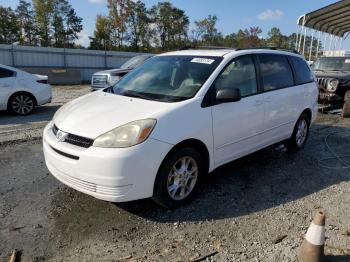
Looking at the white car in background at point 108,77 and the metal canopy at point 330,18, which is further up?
the metal canopy at point 330,18

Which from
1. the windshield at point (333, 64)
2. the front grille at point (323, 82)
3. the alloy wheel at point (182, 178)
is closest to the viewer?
the alloy wheel at point (182, 178)

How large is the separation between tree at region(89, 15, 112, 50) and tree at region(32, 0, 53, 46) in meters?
6.05

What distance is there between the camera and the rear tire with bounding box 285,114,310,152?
6.19 meters

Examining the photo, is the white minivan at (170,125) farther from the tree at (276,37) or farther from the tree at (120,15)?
the tree at (276,37)

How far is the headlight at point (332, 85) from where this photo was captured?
10203mm

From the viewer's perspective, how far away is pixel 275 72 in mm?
5539

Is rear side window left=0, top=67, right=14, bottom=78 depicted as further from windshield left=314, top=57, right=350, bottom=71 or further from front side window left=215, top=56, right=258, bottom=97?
windshield left=314, top=57, right=350, bottom=71

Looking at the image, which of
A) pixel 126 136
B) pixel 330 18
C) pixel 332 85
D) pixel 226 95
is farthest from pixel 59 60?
pixel 126 136

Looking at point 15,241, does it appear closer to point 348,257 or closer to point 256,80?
point 348,257

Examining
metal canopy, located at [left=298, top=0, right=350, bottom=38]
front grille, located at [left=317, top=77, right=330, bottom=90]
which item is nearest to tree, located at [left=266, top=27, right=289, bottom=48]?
metal canopy, located at [left=298, top=0, right=350, bottom=38]

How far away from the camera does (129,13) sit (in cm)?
4419

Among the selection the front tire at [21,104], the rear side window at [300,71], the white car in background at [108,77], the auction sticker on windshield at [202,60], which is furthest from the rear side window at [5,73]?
the rear side window at [300,71]

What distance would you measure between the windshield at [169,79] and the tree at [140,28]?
43.9 m

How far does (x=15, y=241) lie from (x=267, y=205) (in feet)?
8.98
